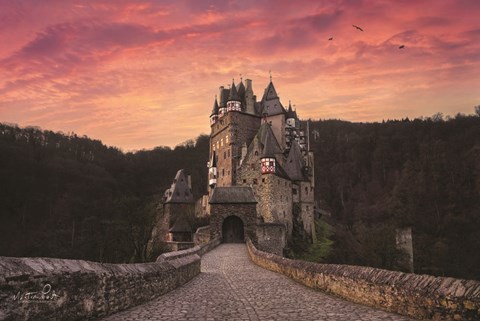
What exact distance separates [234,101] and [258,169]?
21.9 metres

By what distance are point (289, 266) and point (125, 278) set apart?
25.8ft

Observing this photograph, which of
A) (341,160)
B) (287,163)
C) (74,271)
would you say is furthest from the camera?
(341,160)

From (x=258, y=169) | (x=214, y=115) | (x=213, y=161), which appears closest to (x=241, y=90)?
(x=214, y=115)

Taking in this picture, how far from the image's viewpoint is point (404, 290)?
7230 mm

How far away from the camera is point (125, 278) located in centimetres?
820

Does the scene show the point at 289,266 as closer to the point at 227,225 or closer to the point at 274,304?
the point at 274,304

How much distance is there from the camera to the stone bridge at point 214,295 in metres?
5.49

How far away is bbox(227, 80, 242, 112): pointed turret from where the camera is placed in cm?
6769

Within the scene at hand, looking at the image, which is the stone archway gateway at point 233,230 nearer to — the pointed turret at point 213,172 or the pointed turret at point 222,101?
the pointed turret at point 213,172

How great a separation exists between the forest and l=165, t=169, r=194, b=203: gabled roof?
5391 millimetres

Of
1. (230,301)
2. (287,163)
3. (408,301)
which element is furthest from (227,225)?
(408,301)

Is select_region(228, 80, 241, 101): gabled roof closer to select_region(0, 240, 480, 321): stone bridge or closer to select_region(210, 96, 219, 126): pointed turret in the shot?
select_region(210, 96, 219, 126): pointed turret

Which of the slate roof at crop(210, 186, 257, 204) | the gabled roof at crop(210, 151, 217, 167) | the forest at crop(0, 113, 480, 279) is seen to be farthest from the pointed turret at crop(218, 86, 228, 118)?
the slate roof at crop(210, 186, 257, 204)

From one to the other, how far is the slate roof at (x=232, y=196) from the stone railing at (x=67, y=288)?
28806 mm
